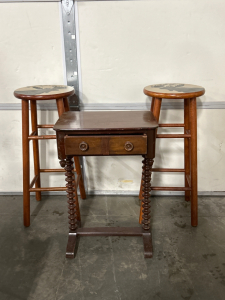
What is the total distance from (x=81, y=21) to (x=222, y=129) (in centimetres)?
159

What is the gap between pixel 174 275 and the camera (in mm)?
1818

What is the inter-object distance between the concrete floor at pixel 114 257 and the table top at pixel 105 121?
955 millimetres

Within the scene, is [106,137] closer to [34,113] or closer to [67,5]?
[34,113]

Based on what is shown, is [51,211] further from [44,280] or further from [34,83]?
[34,83]

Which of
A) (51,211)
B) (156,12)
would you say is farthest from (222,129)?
(51,211)

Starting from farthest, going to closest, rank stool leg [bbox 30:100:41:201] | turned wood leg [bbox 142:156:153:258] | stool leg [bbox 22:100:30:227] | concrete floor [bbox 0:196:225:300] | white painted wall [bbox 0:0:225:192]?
stool leg [bbox 30:100:41:201] < white painted wall [bbox 0:0:225:192] < stool leg [bbox 22:100:30:227] < turned wood leg [bbox 142:156:153:258] < concrete floor [bbox 0:196:225:300]

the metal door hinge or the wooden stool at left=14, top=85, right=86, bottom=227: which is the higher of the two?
the metal door hinge

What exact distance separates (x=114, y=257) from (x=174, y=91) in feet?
4.25

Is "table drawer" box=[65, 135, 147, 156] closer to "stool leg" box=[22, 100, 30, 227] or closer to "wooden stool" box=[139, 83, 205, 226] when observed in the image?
"wooden stool" box=[139, 83, 205, 226]

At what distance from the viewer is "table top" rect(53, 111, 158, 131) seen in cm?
173

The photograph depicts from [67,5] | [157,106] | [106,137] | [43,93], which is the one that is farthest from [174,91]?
[67,5]

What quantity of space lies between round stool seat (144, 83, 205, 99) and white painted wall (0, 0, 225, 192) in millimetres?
285

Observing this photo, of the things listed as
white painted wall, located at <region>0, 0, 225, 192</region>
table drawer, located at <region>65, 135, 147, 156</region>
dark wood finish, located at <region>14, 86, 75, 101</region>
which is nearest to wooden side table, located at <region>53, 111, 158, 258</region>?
table drawer, located at <region>65, 135, 147, 156</region>

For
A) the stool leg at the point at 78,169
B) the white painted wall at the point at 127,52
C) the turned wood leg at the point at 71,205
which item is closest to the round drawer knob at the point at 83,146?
the turned wood leg at the point at 71,205
